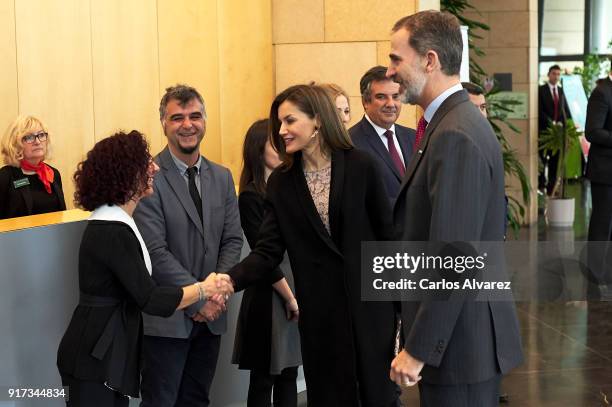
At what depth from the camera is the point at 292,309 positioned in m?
4.64

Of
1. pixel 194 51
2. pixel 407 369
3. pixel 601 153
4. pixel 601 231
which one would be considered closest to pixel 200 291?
pixel 407 369

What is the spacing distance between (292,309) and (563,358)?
2.83 m

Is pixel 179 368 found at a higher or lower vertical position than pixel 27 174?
lower

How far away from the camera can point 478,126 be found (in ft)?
9.59

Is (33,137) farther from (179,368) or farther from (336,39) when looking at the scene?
(336,39)

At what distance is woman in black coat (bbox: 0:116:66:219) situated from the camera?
627 centimetres

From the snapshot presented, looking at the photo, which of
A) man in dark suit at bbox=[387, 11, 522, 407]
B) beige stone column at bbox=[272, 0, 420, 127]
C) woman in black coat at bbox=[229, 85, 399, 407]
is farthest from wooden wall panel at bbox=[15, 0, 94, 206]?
man in dark suit at bbox=[387, 11, 522, 407]

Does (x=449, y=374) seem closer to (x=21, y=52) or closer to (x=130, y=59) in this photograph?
(x=21, y=52)

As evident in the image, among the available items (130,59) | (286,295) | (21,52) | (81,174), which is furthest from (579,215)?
(81,174)

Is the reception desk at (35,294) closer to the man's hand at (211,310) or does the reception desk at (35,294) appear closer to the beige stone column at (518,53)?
the man's hand at (211,310)

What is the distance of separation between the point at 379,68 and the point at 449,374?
2.68 metres

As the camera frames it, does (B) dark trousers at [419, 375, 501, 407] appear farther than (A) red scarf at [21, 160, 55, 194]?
No

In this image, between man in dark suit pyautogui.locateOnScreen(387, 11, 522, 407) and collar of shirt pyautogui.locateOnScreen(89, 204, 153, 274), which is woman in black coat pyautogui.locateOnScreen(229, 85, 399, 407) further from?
man in dark suit pyautogui.locateOnScreen(387, 11, 522, 407)

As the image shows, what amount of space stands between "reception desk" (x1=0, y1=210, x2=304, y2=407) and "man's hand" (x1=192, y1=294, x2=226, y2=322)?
534mm
